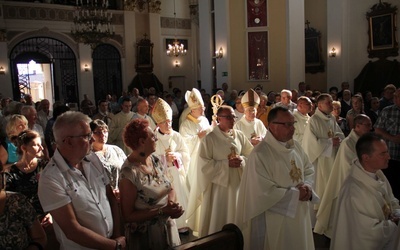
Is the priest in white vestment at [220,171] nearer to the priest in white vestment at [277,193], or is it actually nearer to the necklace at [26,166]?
the priest in white vestment at [277,193]

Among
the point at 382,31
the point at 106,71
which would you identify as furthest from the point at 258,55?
the point at 106,71

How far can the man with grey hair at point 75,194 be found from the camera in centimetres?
238

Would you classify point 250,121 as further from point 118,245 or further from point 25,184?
point 118,245

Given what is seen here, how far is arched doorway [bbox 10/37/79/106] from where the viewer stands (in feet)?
59.2

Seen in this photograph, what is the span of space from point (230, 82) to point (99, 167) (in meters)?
11.2

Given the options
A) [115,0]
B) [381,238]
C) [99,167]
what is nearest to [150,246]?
[99,167]

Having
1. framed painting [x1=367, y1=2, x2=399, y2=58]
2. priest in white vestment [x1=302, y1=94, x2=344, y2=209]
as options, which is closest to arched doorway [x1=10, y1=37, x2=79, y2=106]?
framed painting [x1=367, y1=2, x2=399, y2=58]

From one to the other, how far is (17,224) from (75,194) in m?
0.37

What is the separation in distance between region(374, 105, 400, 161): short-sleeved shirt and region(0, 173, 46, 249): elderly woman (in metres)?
5.27

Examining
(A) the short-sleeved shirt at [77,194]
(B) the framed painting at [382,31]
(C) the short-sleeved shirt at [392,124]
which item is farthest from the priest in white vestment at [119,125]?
(B) the framed painting at [382,31]

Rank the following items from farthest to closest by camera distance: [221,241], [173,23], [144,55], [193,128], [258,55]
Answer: [173,23] < [144,55] < [258,55] < [193,128] < [221,241]

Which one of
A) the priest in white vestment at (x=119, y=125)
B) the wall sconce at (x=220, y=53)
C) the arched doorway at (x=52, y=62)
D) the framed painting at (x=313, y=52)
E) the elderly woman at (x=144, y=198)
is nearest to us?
the elderly woman at (x=144, y=198)

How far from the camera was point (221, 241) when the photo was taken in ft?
9.17

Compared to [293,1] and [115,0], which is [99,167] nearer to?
[293,1]
